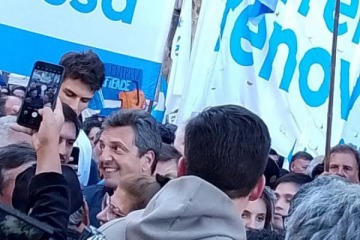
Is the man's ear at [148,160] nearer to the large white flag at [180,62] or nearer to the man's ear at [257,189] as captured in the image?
the man's ear at [257,189]

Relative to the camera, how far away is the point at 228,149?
223 cm

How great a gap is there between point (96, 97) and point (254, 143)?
324 centimetres

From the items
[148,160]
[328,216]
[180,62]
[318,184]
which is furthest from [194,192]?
[180,62]

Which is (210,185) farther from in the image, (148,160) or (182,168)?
(148,160)

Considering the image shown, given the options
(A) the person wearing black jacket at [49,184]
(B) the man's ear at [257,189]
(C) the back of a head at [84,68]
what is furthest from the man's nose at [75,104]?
(B) the man's ear at [257,189]

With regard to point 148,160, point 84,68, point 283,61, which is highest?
point 283,61

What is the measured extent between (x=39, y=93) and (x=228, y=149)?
0.67 m

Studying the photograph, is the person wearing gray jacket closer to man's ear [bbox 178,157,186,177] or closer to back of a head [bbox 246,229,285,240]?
man's ear [bbox 178,157,186,177]

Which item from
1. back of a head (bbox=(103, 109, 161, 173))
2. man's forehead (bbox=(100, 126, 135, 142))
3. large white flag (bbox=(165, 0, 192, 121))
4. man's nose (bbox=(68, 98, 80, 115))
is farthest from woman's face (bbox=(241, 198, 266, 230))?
large white flag (bbox=(165, 0, 192, 121))

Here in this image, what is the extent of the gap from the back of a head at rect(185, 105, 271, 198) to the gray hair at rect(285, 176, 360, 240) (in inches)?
5.7

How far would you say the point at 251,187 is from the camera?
2.27 meters

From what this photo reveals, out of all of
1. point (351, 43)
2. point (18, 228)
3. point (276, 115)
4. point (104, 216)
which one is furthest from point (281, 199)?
point (18, 228)

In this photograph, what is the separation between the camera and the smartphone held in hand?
8.57 ft

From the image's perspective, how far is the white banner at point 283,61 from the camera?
5562mm
